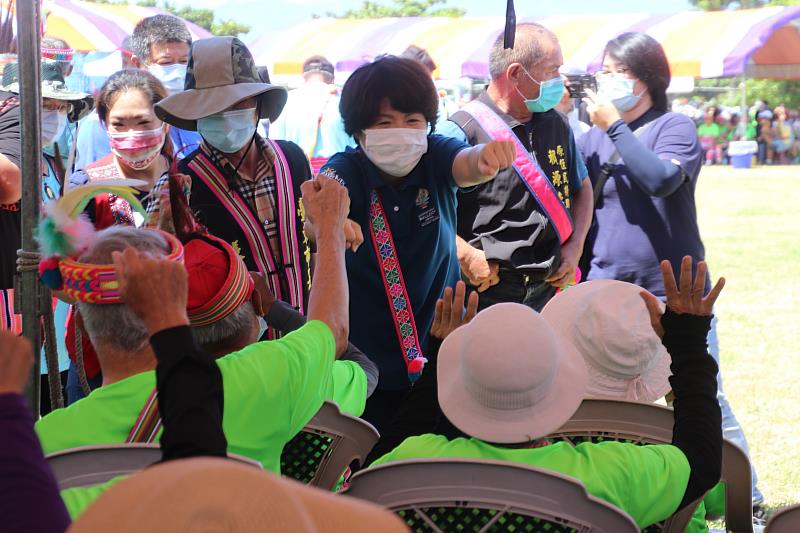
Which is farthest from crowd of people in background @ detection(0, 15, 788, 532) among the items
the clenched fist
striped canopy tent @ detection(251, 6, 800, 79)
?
striped canopy tent @ detection(251, 6, 800, 79)

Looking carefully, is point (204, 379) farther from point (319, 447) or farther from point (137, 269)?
point (319, 447)

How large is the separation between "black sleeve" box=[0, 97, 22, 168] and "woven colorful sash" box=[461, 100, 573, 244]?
1760 mm

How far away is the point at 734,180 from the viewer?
24094mm

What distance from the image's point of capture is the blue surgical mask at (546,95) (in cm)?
423

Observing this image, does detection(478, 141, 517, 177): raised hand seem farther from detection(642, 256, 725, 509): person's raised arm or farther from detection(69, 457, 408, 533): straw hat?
detection(69, 457, 408, 533): straw hat

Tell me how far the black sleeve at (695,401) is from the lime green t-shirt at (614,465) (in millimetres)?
42

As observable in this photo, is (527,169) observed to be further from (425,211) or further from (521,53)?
(425,211)

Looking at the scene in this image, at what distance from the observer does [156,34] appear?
214 inches

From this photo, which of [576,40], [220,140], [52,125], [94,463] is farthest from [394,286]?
[576,40]

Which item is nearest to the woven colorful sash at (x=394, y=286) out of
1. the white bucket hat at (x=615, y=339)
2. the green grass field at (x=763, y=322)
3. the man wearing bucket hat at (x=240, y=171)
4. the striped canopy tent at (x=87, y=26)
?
the man wearing bucket hat at (x=240, y=171)

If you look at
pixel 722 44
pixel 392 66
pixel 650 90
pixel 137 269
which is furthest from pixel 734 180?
pixel 137 269

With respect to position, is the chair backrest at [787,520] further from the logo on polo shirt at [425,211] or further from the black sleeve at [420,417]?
the logo on polo shirt at [425,211]

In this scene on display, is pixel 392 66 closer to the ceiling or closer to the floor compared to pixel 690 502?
closer to the ceiling

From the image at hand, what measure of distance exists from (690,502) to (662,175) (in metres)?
2.49
